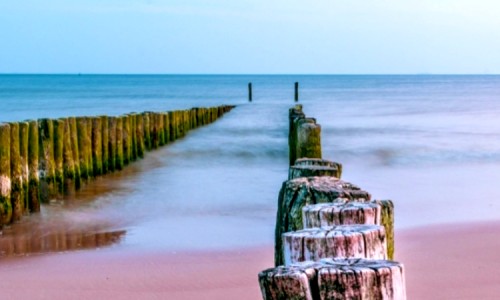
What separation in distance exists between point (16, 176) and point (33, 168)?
45 cm

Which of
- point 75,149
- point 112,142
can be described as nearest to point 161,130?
point 112,142

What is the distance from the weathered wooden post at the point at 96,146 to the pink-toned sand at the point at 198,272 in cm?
398

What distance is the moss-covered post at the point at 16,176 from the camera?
24.7 ft

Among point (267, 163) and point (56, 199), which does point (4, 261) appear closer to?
point (56, 199)

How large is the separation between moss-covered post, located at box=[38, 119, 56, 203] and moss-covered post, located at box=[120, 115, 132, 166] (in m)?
3.05

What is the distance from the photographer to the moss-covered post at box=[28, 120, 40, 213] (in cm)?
792

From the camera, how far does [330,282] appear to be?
1.64 metres

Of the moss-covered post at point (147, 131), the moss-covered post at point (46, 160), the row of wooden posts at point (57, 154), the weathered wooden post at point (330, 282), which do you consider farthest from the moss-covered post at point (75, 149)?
the weathered wooden post at point (330, 282)

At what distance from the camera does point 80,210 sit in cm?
851

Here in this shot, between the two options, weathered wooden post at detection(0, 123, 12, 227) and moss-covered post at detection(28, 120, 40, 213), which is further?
moss-covered post at detection(28, 120, 40, 213)

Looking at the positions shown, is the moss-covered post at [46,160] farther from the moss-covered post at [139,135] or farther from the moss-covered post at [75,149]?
the moss-covered post at [139,135]

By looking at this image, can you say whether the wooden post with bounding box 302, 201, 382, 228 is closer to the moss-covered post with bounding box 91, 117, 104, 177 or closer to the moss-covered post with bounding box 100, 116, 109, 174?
the moss-covered post with bounding box 91, 117, 104, 177

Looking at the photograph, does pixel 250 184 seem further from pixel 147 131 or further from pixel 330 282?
pixel 330 282

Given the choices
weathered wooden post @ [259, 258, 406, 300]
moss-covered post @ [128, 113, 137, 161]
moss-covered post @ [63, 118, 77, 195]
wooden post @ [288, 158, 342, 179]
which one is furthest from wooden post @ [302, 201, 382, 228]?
moss-covered post @ [128, 113, 137, 161]
